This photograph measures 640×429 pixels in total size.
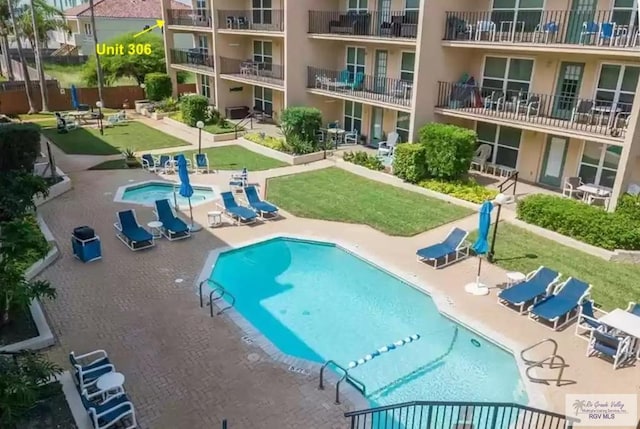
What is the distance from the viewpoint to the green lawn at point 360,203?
16875mm

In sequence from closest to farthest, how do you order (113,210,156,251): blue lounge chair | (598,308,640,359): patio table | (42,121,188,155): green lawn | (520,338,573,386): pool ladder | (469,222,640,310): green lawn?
(520,338,573,386): pool ladder
(598,308,640,359): patio table
(469,222,640,310): green lawn
(113,210,156,251): blue lounge chair
(42,121,188,155): green lawn

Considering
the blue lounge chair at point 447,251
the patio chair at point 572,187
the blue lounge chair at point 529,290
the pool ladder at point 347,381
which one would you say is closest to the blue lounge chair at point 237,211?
the blue lounge chair at point 447,251

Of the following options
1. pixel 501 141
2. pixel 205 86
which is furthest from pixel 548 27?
pixel 205 86

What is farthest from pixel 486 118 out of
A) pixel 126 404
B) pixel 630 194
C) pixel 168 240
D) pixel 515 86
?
pixel 126 404

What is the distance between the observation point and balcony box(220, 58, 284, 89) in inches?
1182

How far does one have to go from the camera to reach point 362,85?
2569 cm

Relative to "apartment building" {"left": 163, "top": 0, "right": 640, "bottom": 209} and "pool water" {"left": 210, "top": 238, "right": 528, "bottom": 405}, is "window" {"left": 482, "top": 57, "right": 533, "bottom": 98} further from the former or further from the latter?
"pool water" {"left": 210, "top": 238, "right": 528, "bottom": 405}

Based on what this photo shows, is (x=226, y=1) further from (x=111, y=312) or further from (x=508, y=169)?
(x=111, y=312)

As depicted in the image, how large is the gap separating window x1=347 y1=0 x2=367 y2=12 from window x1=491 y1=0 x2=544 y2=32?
7430 millimetres

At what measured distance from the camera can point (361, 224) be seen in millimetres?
16719

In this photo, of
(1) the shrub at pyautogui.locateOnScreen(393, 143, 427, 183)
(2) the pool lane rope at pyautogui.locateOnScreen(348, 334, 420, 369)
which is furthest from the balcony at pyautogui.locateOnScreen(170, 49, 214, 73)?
(2) the pool lane rope at pyautogui.locateOnScreen(348, 334, 420, 369)

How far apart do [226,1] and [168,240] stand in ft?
73.2

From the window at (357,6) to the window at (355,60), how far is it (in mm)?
1961

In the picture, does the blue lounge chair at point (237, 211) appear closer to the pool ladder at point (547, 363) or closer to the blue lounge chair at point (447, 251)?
the blue lounge chair at point (447, 251)
